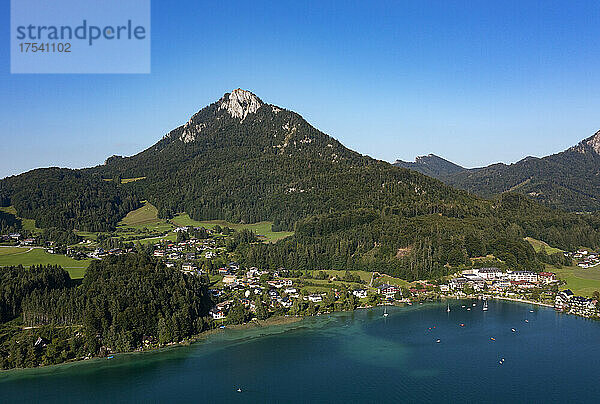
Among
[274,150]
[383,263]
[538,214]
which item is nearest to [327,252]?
[383,263]

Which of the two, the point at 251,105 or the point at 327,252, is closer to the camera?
the point at 327,252

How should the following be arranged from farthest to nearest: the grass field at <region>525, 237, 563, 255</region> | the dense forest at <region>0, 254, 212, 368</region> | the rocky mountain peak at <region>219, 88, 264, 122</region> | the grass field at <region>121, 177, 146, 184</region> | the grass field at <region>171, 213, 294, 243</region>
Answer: the rocky mountain peak at <region>219, 88, 264, 122</region>, the grass field at <region>121, 177, 146, 184</region>, the grass field at <region>171, 213, 294, 243</region>, the grass field at <region>525, 237, 563, 255</region>, the dense forest at <region>0, 254, 212, 368</region>

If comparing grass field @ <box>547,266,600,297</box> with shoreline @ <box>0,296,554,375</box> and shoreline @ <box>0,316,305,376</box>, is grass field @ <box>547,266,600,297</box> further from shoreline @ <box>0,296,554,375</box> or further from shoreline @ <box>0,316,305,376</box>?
shoreline @ <box>0,316,305,376</box>

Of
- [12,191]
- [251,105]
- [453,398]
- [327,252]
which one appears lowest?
[453,398]

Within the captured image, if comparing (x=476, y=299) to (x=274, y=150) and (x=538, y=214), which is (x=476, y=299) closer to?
(x=538, y=214)

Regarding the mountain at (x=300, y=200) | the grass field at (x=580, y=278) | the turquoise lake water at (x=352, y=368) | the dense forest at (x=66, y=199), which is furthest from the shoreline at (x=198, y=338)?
the dense forest at (x=66, y=199)

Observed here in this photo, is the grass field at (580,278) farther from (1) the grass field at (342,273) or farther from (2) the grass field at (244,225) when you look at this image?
(2) the grass field at (244,225)

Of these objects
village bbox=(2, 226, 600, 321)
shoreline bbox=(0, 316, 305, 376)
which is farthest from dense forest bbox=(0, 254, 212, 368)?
village bbox=(2, 226, 600, 321)
